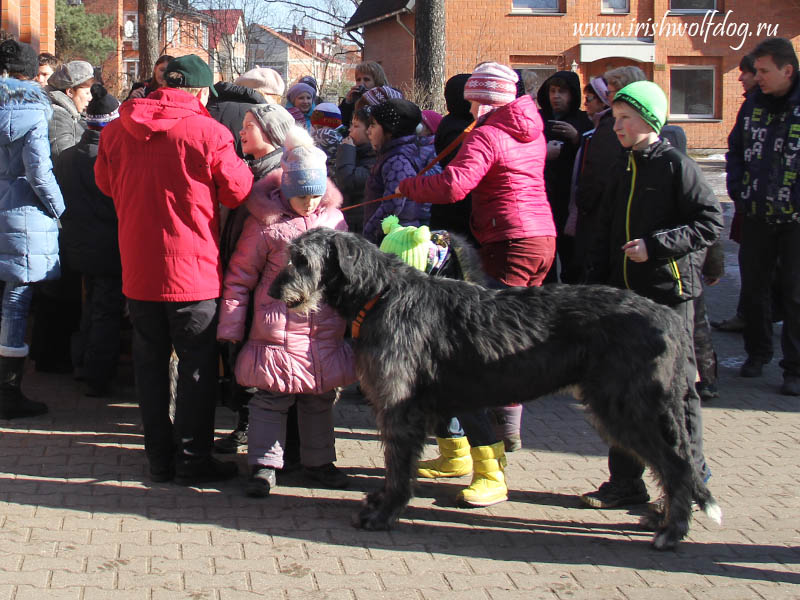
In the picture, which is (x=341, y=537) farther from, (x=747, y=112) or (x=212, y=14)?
(x=212, y=14)

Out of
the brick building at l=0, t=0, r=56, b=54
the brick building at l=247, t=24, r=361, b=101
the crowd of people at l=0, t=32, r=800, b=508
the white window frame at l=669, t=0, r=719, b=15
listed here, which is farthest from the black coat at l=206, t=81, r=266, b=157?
the white window frame at l=669, t=0, r=719, b=15

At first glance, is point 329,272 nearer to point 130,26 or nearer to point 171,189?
point 171,189

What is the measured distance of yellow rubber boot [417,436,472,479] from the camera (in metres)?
5.33

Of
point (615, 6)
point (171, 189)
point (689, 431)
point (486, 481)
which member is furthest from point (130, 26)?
point (689, 431)

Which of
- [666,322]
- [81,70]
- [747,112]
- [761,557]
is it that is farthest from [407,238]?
[81,70]

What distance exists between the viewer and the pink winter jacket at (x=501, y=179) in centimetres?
501

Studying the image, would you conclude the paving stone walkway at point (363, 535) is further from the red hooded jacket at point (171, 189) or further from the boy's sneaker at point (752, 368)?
the boy's sneaker at point (752, 368)

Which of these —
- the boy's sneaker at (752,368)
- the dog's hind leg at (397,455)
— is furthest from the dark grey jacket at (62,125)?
the boy's sneaker at (752,368)

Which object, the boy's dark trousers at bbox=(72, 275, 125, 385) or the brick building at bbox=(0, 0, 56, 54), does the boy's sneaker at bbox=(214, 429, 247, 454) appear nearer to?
the boy's dark trousers at bbox=(72, 275, 125, 385)

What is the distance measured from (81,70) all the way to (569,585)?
6195 mm

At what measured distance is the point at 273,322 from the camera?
480 centimetres

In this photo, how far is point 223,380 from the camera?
18.9ft

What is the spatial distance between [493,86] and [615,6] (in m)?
25.3

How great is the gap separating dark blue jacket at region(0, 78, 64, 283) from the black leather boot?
1.80 ft
